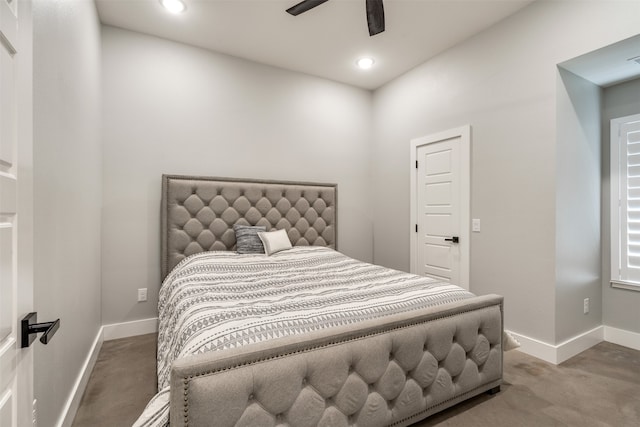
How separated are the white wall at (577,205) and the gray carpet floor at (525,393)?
29cm

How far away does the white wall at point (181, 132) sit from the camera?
2.92m

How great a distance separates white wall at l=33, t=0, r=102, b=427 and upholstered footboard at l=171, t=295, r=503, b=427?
0.83 meters

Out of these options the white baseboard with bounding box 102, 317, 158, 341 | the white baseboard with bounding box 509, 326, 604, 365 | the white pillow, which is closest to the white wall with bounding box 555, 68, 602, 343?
the white baseboard with bounding box 509, 326, 604, 365

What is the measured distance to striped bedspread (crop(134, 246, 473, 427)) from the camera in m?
1.27

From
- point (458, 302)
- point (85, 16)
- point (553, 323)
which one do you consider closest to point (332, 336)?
point (458, 302)

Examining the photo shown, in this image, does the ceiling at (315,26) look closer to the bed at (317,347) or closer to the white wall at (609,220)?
the white wall at (609,220)

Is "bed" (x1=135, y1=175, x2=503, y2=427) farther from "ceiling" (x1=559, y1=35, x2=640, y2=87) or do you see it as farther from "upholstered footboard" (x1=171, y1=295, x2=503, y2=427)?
"ceiling" (x1=559, y1=35, x2=640, y2=87)

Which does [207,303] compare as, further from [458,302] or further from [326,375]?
[458,302]

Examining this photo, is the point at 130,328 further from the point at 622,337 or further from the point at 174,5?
the point at 622,337

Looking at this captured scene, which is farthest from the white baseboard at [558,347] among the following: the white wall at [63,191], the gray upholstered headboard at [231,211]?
the white wall at [63,191]

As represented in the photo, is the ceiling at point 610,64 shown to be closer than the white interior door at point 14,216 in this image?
No

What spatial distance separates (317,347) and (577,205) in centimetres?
268

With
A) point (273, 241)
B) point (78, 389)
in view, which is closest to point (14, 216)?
point (78, 389)

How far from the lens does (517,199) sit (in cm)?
269
